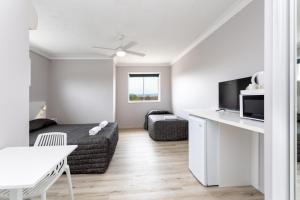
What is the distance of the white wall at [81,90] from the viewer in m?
5.73

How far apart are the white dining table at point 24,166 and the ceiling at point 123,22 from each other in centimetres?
208

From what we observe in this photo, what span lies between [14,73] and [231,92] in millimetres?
2636

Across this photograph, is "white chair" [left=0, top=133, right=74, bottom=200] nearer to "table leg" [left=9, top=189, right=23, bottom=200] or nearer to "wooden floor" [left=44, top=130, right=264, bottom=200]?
"table leg" [left=9, top=189, right=23, bottom=200]

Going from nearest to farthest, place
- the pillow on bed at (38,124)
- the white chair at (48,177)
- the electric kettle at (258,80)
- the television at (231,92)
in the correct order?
the white chair at (48,177)
the electric kettle at (258,80)
the television at (231,92)
the pillow on bed at (38,124)

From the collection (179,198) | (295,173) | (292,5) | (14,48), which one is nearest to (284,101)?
(295,173)

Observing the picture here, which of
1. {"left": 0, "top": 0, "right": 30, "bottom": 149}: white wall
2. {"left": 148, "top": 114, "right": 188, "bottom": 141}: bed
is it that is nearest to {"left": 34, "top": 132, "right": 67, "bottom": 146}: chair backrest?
{"left": 0, "top": 0, "right": 30, "bottom": 149}: white wall

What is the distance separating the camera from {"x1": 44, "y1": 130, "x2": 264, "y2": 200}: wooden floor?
222cm

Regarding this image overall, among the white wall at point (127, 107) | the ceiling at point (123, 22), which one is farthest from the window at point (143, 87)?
the ceiling at point (123, 22)

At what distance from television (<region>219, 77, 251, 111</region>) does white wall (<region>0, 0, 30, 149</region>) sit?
2531mm

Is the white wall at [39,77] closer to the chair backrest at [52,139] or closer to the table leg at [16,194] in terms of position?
the chair backrest at [52,139]

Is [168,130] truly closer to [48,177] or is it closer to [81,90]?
[81,90]

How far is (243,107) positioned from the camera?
6.72 feet

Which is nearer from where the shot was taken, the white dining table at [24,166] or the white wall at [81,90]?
the white dining table at [24,166]

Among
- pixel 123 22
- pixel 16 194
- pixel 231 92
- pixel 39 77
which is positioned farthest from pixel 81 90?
pixel 16 194
